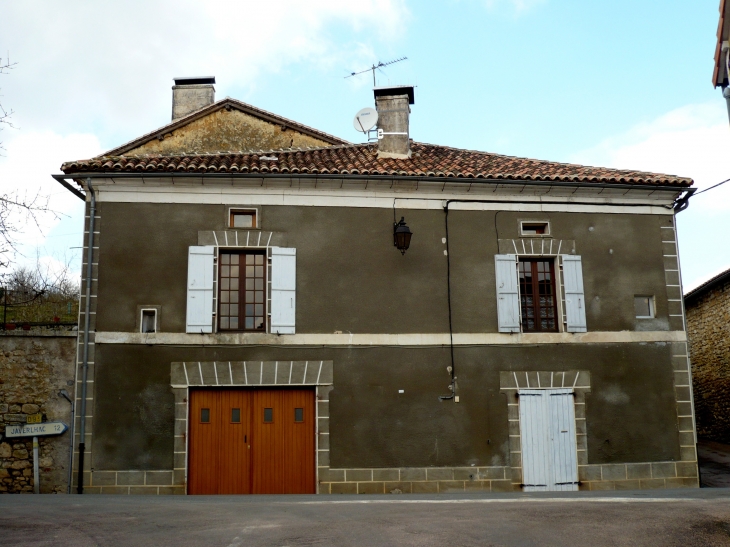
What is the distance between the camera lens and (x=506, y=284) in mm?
13086

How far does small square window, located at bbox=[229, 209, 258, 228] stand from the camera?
12.9 meters

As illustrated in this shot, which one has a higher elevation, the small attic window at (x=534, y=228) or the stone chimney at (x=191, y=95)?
the stone chimney at (x=191, y=95)

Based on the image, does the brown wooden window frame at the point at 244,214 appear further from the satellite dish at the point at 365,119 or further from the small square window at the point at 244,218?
the satellite dish at the point at 365,119

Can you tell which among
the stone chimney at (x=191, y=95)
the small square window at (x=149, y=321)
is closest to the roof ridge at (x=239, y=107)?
the stone chimney at (x=191, y=95)

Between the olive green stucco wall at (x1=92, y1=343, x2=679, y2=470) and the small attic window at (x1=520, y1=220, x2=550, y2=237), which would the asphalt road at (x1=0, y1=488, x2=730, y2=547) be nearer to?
the olive green stucco wall at (x1=92, y1=343, x2=679, y2=470)

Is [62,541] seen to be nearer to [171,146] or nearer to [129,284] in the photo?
[129,284]

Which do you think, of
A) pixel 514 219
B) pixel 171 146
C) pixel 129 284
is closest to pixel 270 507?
pixel 129 284

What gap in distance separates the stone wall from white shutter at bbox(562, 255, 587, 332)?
820 cm

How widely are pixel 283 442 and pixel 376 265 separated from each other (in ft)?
10.8

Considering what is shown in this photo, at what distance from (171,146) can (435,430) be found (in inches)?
371

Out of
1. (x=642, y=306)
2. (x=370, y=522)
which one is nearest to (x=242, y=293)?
(x=370, y=522)

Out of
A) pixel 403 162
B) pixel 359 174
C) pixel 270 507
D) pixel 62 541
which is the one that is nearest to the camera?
pixel 62 541

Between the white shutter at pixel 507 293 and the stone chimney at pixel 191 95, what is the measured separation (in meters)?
9.63

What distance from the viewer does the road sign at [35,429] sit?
11758mm
